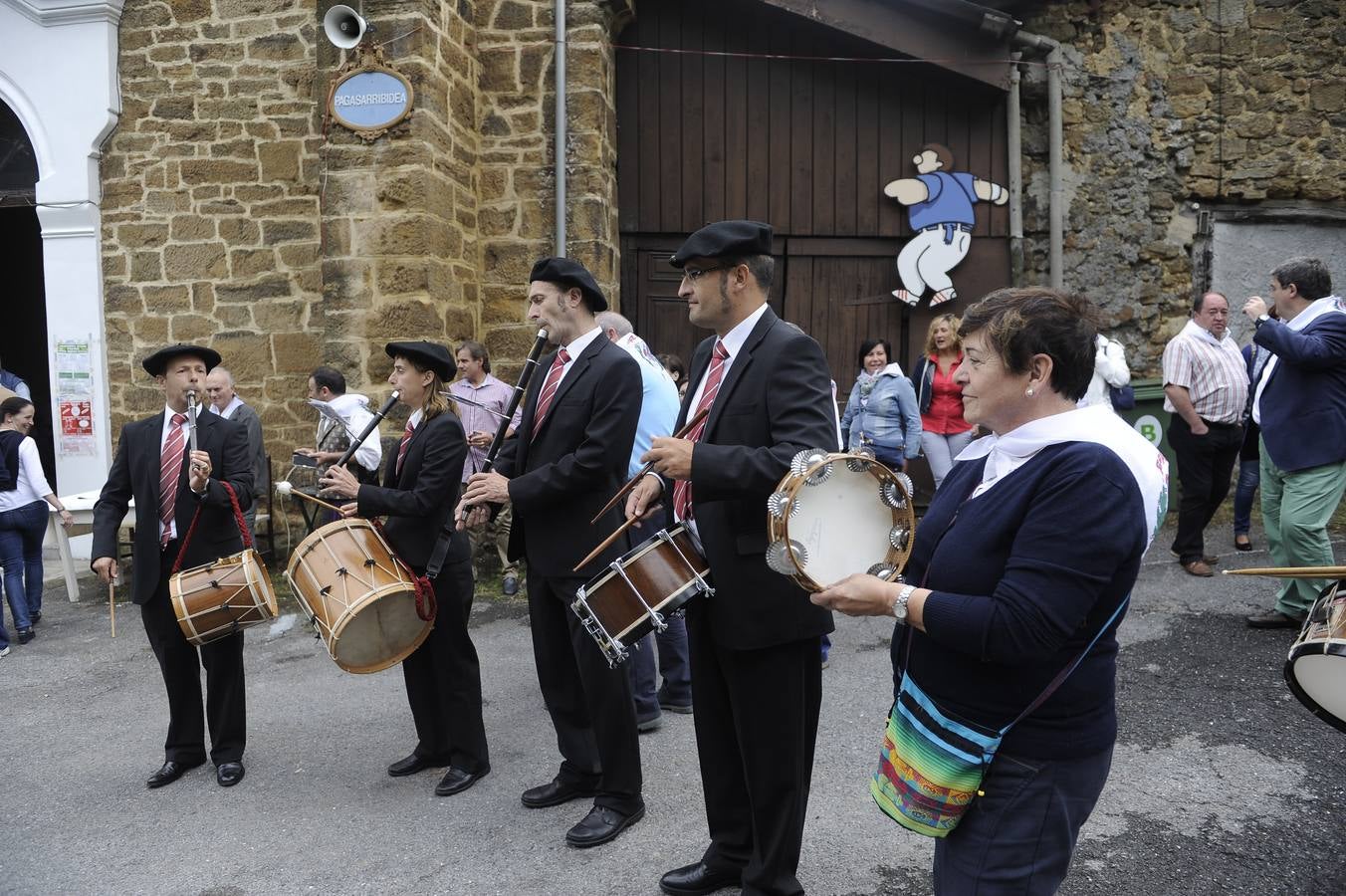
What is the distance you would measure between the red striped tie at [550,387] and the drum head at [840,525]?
1630mm

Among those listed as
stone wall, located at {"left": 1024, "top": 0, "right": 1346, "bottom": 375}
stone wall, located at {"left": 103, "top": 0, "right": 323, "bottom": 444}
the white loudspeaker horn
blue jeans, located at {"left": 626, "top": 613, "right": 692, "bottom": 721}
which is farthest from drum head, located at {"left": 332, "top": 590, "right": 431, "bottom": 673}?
stone wall, located at {"left": 1024, "top": 0, "right": 1346, "bottom": 375}

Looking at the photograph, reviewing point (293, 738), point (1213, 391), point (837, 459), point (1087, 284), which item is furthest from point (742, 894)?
point (1087, 284)

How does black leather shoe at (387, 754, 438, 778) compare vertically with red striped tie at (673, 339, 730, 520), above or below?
below

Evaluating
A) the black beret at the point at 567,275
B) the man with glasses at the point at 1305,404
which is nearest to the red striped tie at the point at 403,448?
the black beret at the point at 567,275

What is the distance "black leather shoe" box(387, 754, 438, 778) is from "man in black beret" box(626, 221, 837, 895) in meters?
1.78

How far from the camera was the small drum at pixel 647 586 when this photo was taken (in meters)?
2.77

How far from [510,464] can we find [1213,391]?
4.92 metres

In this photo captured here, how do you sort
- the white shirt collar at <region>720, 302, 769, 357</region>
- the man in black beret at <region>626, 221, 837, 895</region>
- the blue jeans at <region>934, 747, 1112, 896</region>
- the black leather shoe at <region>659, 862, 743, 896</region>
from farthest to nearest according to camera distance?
the black leather shoe at <region>659, 862, 743, 896</region>, the white shirt collar at <region>720, 302, 769, 357</region>, the man in black beret at <region>626, 221, 837, 895</region>, the blue jeans at <region>934, 747, 1112, 896</region>

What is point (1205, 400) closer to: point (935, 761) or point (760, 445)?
point (760, 445)

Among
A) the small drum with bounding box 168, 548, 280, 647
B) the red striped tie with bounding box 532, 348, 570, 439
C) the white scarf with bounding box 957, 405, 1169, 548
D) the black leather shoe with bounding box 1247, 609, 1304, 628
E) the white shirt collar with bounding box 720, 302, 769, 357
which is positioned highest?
the white shirt collar with bounding box 720, 302, 769, 357

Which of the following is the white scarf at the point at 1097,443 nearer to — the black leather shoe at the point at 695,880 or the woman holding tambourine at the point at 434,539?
the black leather shoe at the point at 695,880

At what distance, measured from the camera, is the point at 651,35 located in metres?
8.34

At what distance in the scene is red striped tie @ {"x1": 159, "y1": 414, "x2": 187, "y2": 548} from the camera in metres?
4.16

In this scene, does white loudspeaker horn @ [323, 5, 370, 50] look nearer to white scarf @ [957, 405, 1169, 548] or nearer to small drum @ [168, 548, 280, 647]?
small drum @ [168, 548, 280, 647]
